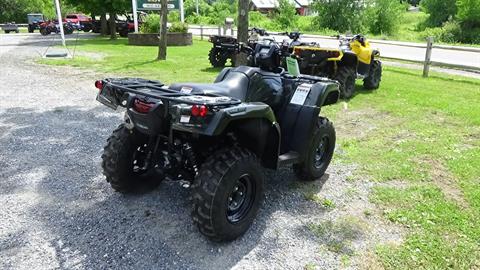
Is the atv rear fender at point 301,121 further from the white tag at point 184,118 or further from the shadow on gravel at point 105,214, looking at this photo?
the white tag at point 184,118

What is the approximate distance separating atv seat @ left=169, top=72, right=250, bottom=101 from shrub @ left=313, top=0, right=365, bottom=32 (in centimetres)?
3763

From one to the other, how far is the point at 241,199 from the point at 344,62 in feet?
21.1

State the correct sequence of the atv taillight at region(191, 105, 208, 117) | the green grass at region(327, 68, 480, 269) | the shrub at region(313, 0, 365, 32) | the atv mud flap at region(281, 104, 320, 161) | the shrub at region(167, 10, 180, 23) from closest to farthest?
the atv taillight at region(191, 105, 208, 117) < the green grass at region(327, 68, 480, 269) < the atv mud flap at region(281, 104, 320, 161) < the shrub at region(167, 10, 180, 23) < the shrub at region(313, 0, 365, 32)

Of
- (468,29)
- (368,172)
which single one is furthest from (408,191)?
(468,29)

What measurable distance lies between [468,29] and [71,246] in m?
42.3

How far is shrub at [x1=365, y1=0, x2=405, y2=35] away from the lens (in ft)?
133

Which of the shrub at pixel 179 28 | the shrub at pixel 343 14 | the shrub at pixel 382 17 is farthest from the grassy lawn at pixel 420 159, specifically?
the shrub at pixel 382 17

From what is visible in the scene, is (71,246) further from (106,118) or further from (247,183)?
(106,118)

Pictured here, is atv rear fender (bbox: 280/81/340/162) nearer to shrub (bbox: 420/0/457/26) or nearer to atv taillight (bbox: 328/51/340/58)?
atv taillight (bbox: 328/51/340/58)

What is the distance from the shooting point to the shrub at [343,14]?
39.4 metres

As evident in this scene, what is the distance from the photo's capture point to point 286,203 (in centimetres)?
Answer: 400

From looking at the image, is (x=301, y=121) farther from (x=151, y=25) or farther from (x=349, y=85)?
(x=151, y=25)

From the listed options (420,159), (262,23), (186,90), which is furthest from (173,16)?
(186,90)

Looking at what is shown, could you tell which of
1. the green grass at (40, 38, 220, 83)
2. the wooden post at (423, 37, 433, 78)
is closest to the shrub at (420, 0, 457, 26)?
the green grass at (40, 38, 220, 83)
